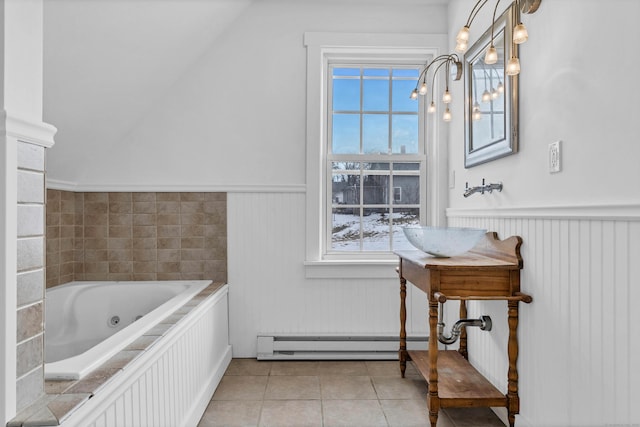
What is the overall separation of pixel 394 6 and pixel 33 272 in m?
2.61

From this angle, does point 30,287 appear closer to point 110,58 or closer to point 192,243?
point 110,58

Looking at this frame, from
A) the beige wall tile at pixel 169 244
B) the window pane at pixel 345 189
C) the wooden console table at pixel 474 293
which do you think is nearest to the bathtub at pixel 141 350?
the beige wall tile at pixel 169 244

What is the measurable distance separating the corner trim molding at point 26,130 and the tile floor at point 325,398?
145 centimetres

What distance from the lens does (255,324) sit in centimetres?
275

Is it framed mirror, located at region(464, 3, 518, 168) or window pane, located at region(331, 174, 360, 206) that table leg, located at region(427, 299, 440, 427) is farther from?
window pane, located at region(331, 174, 360, 206)

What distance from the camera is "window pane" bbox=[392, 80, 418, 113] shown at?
288 centimetres

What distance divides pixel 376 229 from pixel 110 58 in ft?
6.23

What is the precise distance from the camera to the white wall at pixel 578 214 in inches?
47.0

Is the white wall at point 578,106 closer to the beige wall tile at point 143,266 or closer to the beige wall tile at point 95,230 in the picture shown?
the beige wall tile at point 143,266

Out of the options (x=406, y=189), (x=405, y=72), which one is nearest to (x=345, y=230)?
(x=406, y=189)

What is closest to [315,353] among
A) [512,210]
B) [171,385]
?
[171,385]

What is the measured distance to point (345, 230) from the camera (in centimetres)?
289

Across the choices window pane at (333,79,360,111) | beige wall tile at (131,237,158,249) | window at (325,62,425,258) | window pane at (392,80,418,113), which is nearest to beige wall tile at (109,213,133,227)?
beige wall tile at (131,237,158,249)

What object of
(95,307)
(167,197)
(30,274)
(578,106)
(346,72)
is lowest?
(95,307)
